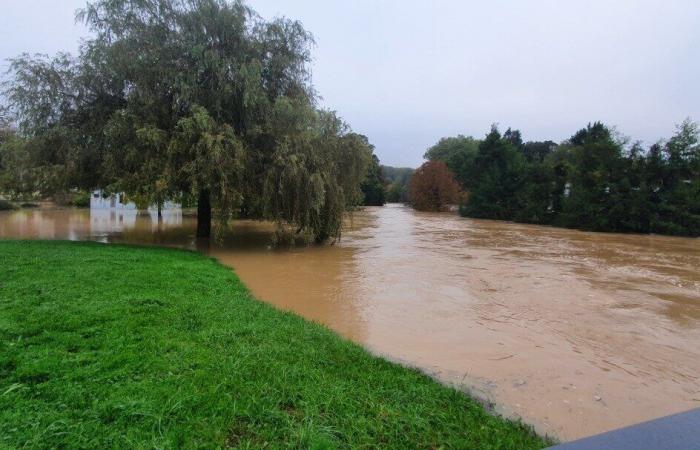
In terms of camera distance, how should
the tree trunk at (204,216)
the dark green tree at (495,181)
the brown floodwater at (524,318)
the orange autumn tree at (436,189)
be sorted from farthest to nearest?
the orange autumn tree at (436,189) < the dark green tree at (495,181) < the tree trunk at (204,216) < the brown floodwater at (524,318)

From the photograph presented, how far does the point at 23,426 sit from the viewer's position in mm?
2340

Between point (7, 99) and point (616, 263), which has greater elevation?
point (7, 99)

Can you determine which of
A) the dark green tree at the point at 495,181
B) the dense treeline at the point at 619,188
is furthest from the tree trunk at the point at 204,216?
the dark green tree at the point at 495,181

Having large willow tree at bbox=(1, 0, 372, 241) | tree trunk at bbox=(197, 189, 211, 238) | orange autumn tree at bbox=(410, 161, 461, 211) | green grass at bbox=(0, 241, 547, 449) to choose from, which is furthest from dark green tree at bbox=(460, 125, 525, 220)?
green grass at bbox=(0, 241, 547, 449)

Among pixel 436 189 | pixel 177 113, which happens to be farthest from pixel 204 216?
pixel 436 189

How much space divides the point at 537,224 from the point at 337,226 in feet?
69.9

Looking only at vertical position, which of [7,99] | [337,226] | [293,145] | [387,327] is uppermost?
[7,99]

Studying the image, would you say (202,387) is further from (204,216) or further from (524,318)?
(204,216)

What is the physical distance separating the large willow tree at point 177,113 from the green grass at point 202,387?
247 inches

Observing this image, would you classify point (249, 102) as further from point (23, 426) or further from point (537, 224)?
point (537, 224)

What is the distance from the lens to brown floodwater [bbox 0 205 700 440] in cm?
373

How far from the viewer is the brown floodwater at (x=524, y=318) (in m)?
3.73

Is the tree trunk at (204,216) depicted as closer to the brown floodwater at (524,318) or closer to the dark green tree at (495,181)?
the brown floodwater at (524,318)

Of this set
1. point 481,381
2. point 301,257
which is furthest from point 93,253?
point 481,381
